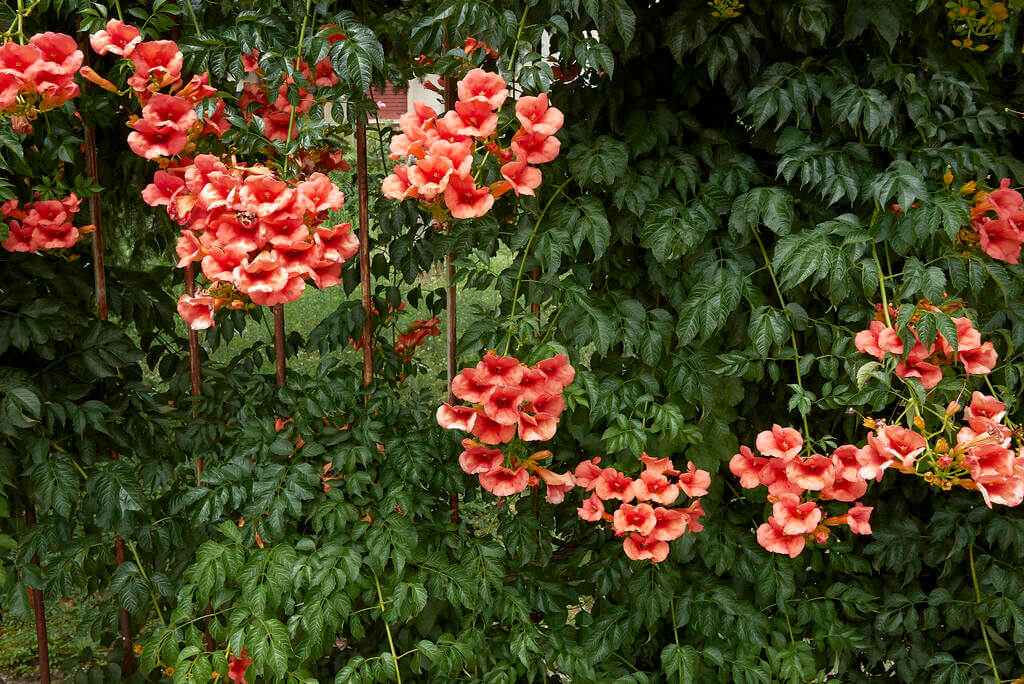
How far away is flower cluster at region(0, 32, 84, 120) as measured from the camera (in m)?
1.45

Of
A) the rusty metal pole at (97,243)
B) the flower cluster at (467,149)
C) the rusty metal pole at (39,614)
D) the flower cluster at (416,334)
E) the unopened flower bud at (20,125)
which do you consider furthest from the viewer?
the flower cluster at (416,334)

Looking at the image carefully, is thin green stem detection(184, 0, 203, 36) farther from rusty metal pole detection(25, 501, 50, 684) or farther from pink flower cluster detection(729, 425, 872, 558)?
pink flower cluster detection(729, 425, 872, 558)

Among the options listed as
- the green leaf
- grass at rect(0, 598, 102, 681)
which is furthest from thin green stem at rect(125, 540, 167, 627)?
the green leaf

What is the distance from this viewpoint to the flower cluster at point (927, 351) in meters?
1.60

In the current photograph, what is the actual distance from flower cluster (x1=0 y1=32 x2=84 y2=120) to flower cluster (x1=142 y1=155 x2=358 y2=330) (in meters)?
0.30

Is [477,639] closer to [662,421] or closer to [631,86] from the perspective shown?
[662,421]

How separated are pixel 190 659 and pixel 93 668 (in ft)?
1.73

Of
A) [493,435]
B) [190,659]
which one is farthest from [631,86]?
[190,659]

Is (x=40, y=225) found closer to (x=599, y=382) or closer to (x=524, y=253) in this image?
(x=524, y=253)

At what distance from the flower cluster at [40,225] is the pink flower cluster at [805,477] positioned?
4.73 ft

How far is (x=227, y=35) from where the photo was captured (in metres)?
1.65

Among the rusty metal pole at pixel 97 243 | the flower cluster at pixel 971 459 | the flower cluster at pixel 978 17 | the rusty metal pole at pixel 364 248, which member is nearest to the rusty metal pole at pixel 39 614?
the rusty metal pole at pixel 97 243

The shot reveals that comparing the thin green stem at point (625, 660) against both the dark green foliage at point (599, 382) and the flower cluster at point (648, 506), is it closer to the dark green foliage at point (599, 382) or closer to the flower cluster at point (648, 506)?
the dark green foliage at point (599, 382)

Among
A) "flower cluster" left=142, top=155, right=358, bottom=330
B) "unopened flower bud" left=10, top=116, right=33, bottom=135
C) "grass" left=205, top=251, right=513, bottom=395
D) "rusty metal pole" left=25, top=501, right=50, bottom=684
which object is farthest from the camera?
"grass" left=205, top=251, right=513, bottom=395
